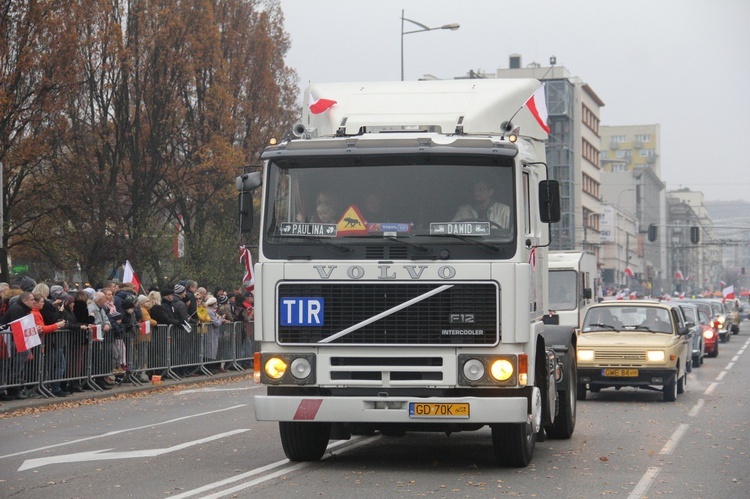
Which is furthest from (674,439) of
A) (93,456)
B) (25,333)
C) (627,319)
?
(25,333)

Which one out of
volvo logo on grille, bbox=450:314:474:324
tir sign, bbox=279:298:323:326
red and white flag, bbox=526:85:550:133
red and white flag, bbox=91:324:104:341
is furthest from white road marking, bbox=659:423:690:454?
red and white flag, bbox=91:324:104:341

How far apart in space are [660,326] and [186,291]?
35.2ft

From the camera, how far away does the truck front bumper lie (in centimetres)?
1089

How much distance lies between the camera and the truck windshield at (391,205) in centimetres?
1112

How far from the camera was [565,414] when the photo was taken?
14531mm

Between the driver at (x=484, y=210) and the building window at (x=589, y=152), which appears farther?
the building window at (x=589, y=152)

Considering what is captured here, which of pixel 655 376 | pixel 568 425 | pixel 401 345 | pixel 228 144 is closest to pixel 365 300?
pixel 401 345

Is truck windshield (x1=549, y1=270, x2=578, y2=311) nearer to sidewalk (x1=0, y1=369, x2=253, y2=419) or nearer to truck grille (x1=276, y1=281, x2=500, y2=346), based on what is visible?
sidewalk (x1=0, y1=369, x2=253, y2=419)

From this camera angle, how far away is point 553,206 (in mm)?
11445

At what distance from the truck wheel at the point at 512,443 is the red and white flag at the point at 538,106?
3296mm

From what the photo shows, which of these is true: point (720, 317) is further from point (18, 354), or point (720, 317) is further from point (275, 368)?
point (275, 368)

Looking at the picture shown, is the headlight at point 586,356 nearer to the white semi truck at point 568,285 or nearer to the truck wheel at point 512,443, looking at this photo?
the truck wheel at point 512,443

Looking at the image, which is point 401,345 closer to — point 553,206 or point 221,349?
point 553,206

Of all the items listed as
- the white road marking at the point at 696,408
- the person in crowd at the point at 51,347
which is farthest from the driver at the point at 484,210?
the person in crowd at the point at 51,347
